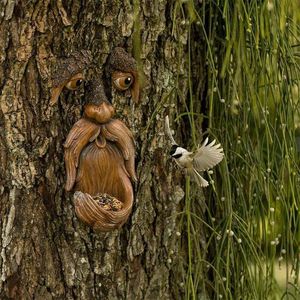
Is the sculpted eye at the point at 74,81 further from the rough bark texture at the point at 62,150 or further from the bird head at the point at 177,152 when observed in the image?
the bird head at the point at 177,152

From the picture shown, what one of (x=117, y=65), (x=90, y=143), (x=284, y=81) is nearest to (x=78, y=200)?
(x=90, y=143)

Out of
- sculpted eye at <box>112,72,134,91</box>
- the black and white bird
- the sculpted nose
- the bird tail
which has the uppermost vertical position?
sculpted eye at <box>112,72,134,91</box>

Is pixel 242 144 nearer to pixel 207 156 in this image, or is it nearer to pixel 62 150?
pixel 207 156

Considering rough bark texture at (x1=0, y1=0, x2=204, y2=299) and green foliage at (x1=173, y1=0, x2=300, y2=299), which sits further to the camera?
green foliage at (x1=173, y1=0, x2=300, y2=299)

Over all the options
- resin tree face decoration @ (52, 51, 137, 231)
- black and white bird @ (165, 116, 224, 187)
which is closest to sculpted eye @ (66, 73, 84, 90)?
resin tree face decoration @ (52, 51, 137, 231)

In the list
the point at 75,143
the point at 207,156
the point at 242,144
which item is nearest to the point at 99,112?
the point at 75,143

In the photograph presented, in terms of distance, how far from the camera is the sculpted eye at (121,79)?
1.12 meters

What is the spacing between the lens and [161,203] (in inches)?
46.8

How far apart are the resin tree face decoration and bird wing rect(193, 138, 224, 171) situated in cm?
10

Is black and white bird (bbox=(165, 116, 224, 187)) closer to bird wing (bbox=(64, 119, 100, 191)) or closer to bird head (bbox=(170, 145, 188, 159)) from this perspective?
bird head (bbox=(170, 145, 188, 159))

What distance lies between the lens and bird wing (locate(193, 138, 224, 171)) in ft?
3.55

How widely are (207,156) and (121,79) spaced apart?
0.17 meters

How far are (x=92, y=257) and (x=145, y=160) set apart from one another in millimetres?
166

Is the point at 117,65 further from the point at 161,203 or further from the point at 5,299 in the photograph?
the point at 5,299
